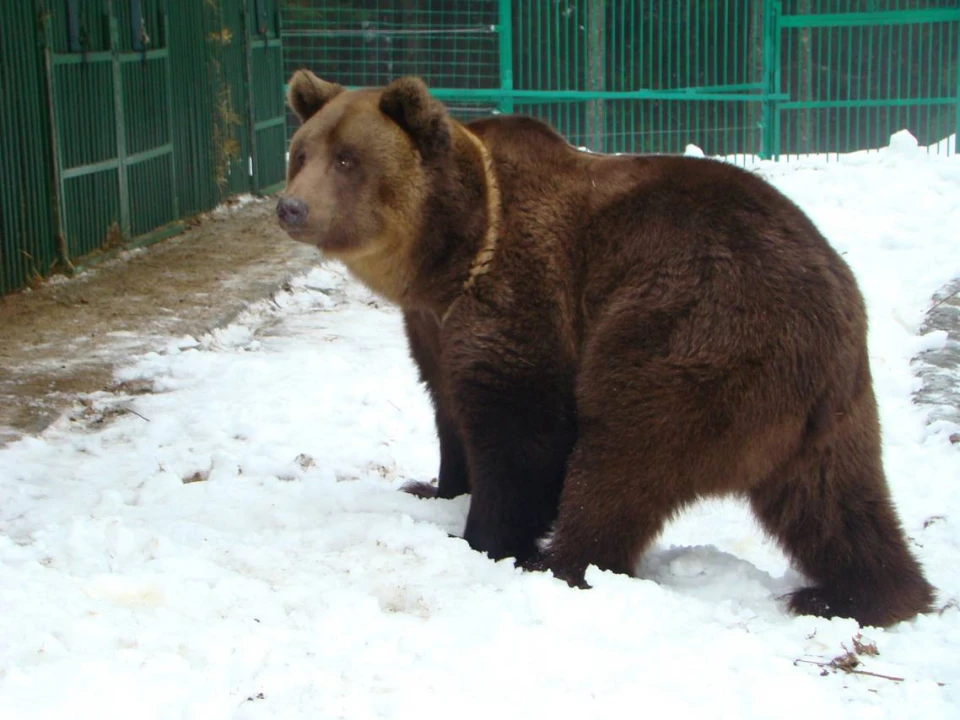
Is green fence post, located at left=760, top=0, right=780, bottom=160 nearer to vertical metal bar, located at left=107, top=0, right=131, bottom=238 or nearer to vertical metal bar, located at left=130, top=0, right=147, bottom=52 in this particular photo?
vertical metal bar, located at left=130, top=0, right=147, bottom=52

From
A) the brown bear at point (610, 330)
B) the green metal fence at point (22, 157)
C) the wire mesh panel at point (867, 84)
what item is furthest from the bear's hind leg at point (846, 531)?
the wire mesh panel at point (867, 84)

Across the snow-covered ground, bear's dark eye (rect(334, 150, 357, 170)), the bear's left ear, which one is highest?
the bear's left ear

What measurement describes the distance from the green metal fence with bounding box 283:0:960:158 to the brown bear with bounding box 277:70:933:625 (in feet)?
34.9

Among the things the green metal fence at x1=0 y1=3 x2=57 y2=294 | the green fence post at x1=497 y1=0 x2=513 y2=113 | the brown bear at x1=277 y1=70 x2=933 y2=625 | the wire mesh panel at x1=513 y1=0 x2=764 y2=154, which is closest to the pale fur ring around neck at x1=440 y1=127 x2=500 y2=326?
the brown bear at x1=277 y1=70 x2=933 y2=625

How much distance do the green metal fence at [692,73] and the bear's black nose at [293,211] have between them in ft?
35.7

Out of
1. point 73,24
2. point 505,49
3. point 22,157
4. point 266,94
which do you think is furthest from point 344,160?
point 505,49

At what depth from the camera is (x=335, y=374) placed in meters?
7.64

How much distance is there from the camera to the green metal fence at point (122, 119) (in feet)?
29.9

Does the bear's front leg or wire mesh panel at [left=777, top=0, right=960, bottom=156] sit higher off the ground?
wire mesh panel at [left=777, top=0, right=960, bottom=156]

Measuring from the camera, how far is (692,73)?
52.3 ft

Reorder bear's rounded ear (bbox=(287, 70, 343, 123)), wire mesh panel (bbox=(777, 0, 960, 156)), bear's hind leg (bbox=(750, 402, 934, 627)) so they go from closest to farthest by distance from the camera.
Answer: bear's hind leg (bbox=(750, 402, 934, 627)) → bear's rounded ear (bbox=(287, 70, 343, 123)) → wire mesh panel (bbox=(777, 0, 960, 156))

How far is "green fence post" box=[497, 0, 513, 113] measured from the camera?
1550cm

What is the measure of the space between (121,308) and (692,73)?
934 cm

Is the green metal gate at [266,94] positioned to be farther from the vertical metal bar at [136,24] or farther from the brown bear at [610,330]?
the brown bear at [610,330]
